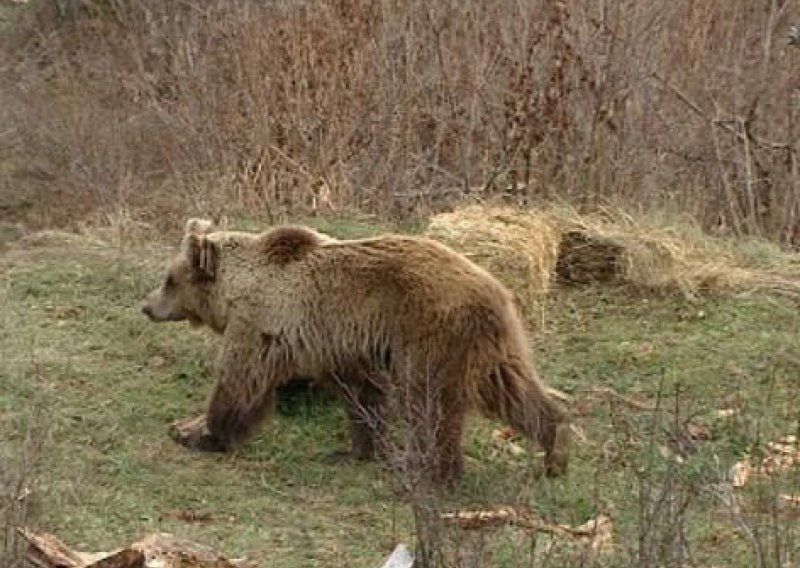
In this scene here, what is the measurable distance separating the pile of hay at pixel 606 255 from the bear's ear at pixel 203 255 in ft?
5.86

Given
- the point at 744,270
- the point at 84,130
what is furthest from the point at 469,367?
the point at 84,130

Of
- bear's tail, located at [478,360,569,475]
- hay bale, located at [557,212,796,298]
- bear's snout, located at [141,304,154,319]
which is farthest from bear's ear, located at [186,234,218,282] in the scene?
hay bale, located at [557,212,796,298]

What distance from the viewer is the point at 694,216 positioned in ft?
40.9

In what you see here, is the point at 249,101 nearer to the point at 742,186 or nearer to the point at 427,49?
the point at 427,49

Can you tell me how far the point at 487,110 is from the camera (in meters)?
13.3

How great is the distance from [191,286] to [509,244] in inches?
82.5

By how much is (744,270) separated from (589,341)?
4.99 feet

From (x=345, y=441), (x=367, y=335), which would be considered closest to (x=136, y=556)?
(x=367, y=335)

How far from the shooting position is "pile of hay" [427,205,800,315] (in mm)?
9844

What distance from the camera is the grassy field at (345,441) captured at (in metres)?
5.94

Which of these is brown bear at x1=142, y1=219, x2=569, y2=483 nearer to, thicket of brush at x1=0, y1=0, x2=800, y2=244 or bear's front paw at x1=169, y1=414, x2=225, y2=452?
bear's front paw at x1=169, y1=414, x2=225, y2=452

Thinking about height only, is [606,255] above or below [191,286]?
below

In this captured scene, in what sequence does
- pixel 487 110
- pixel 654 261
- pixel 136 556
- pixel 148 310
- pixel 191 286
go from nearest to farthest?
pixel 136 556 < pixel 191 286 < pixel 148 310 < pixel 654 261 < pixel 487 110

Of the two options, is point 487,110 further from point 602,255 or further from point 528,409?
point 528,409
